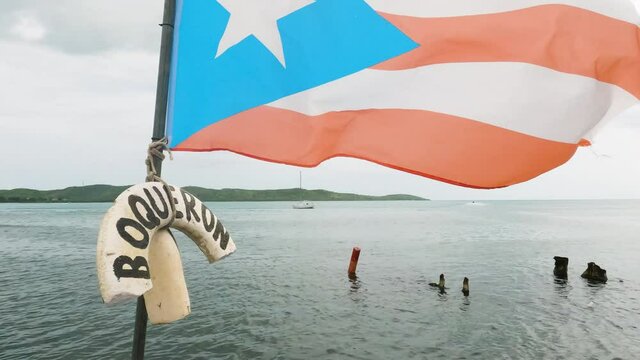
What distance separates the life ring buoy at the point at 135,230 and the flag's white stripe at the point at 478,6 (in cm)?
264

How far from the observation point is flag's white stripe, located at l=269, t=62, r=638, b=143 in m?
3.86

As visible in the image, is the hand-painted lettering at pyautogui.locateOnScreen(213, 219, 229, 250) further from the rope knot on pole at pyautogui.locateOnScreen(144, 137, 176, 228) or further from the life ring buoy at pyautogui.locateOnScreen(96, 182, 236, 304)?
the rope knot on pole at pyautogui.locateOnScreen(144, 137, 176, 228)

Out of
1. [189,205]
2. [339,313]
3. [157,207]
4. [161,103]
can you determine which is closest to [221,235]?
[189,205]

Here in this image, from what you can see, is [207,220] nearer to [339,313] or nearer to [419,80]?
[419,80]

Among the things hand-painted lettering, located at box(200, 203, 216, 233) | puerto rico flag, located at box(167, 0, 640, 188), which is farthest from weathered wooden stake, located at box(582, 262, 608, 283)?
hand-painted lettering, located at box(200, 203, 216, 233)

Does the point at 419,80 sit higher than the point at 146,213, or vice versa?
the point at 419,80

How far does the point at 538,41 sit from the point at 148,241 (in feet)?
12.5

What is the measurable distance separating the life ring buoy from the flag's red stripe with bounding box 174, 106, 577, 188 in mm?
876

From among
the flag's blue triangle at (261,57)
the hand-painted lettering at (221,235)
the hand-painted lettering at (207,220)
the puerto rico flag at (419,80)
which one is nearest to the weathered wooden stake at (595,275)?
the puerto rico flag at (419,80)

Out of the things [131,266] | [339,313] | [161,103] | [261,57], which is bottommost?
[339,313]

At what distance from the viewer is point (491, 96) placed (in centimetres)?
393

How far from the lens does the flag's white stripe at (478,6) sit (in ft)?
13.0

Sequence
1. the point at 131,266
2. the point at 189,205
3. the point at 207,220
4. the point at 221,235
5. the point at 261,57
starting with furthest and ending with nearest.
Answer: the point at 261,57, the point at 221,235, the point at 207,220, the point at 189,205, the point at 131,266

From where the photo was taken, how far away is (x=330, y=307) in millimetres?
26609
